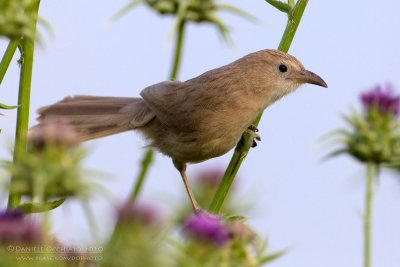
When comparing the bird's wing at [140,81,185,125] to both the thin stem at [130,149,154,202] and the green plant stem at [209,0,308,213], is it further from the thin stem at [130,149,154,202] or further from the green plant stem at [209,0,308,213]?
the thin stem at [130,149,154,202]

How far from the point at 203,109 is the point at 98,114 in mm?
1150

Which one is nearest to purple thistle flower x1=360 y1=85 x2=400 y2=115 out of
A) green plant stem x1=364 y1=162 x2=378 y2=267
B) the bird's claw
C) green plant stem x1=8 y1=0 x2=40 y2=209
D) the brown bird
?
green plant stem x1=364 y1=162 x2=378 y2=267

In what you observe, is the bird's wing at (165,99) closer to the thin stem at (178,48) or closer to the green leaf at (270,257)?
the thin stem at (178,48)

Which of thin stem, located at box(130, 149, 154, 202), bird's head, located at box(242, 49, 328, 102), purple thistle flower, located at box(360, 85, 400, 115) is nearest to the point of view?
purple thistle flower, located at box(360, 85, 400, 115)

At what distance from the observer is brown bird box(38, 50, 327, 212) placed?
609 cm

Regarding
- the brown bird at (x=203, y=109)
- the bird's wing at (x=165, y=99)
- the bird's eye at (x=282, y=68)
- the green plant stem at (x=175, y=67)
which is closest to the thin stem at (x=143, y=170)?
the green plant stem at (x=175, y=67)

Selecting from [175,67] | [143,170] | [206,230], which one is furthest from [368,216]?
[175,67]

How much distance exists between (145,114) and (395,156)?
3581 mm

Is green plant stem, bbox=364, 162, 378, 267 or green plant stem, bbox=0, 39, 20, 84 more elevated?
green plant stem, bbox=364, 162, 378, 267

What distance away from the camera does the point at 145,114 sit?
660 centimetres

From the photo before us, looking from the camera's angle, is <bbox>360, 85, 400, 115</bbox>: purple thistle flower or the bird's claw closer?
<bbox>360, 85, 400, 115</bbox>: purple thistle flower

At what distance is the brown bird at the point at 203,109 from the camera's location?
609 cm

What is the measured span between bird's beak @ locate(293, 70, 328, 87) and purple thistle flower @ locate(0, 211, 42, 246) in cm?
406

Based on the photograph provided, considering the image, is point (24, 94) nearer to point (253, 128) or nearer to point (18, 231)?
point (18, 231)
